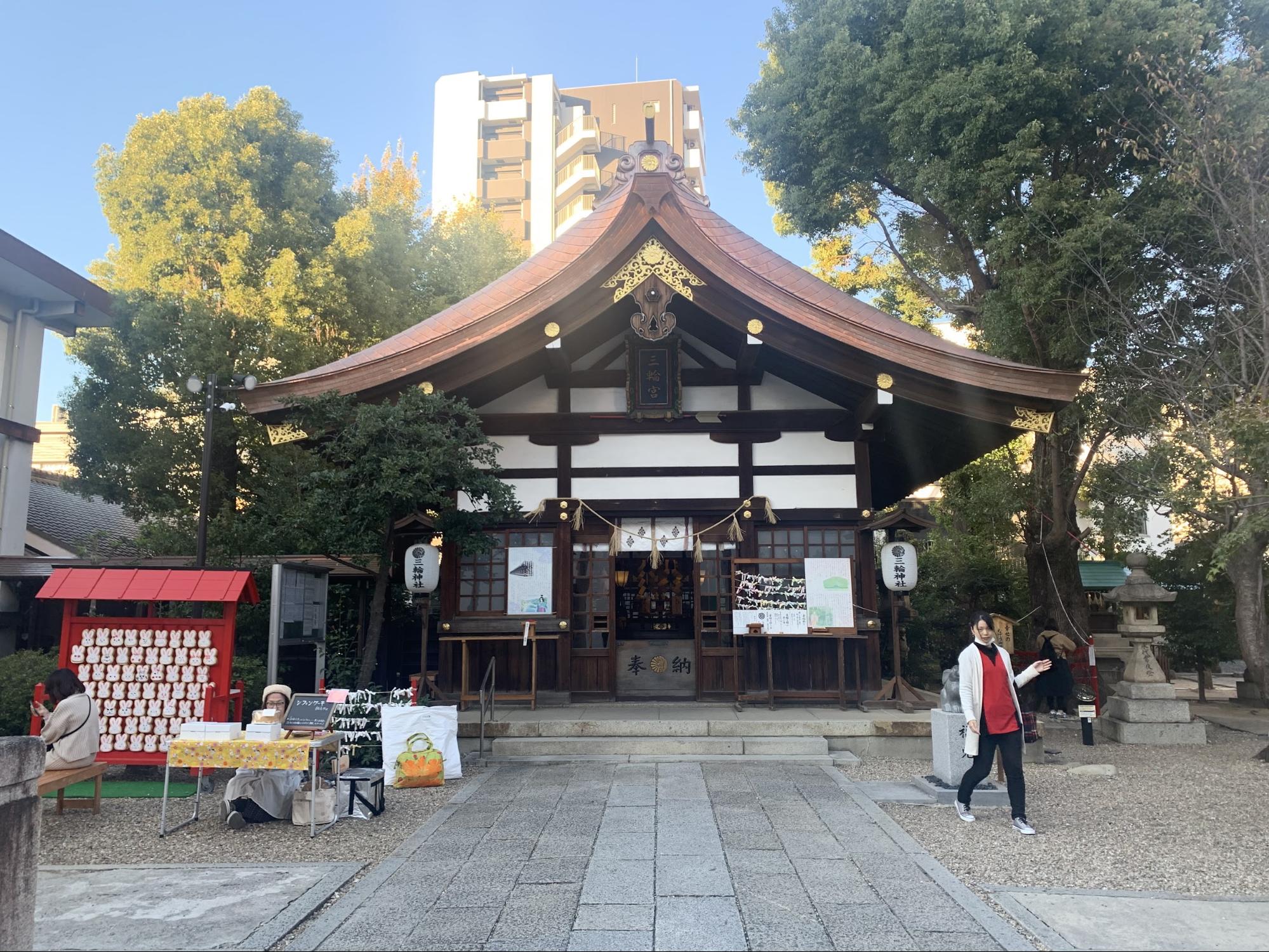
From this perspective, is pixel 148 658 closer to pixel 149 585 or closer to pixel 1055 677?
pixel 149 585

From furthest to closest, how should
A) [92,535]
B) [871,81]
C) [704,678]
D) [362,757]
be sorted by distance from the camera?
[92,535]
[871,81]
[704,678]
[362,757]

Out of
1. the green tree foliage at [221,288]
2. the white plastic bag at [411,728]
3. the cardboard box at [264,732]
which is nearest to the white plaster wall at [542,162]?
the green tree foliage at [221,288]

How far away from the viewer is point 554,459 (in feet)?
37.3

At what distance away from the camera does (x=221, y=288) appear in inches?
661

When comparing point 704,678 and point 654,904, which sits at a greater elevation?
point 704,678

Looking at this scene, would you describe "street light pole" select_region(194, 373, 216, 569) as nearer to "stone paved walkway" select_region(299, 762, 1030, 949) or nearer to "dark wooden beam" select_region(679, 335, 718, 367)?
"stone paved walkway" select_region(299, 762, 1030, 949)

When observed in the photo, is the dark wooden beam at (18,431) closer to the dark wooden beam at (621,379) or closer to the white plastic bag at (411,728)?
the dark wooden beam at (621,379)

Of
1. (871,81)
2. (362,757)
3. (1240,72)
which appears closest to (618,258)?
(362,757)

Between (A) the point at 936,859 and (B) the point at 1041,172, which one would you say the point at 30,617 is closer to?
(A) the point at 936,859

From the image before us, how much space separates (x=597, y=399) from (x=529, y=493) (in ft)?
5.25

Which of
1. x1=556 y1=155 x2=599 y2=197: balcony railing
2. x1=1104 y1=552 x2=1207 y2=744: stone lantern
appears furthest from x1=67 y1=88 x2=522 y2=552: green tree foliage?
x1=556 y1=155 x2=599 y2=197: balcony railing

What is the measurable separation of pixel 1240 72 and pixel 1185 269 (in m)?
2.67

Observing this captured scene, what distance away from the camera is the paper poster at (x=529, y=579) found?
428 inches

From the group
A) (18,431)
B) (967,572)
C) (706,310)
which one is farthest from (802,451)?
(18,431)
